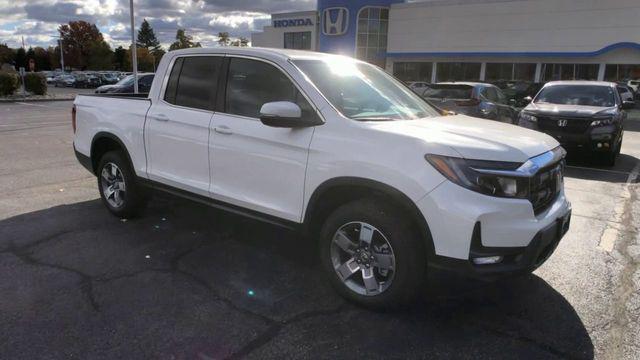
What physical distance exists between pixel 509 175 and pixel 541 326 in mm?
1137

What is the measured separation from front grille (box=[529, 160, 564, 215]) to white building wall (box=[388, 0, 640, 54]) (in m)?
36.2

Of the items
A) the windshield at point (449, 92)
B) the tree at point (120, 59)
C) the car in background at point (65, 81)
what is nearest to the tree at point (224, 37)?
the tree at point (120, 59)

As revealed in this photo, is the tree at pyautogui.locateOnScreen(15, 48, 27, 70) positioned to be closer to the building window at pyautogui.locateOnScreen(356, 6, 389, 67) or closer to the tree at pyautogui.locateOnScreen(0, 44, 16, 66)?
the tree at pyautogui.locateOnScreen(0, 44, 16, 66)

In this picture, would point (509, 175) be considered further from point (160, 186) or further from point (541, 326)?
point (160, 186)

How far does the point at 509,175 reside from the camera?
3111mm

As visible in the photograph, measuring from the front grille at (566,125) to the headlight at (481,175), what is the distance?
23.5 ft

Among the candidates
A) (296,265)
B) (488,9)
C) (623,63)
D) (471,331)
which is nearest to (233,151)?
(296,265)

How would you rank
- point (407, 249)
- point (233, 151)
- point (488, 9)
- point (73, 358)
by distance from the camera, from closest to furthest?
point (73, 358), point (407, 249), point (233, 151), point (488, 9)

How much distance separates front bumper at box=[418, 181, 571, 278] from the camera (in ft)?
9.97

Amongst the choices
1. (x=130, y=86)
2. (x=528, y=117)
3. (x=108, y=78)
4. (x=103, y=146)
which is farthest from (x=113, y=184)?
(x=108, y=78)

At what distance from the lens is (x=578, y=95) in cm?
1070

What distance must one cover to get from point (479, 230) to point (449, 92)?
924 cm

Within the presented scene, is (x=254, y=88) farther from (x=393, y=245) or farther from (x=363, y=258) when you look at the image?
(x=393, y=245)

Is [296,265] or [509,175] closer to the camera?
[509,175]
